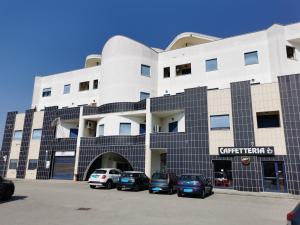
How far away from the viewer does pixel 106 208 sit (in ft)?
38.7

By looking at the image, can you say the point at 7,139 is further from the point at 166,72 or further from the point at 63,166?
the point at 166,72

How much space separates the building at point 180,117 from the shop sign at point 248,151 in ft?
0.29

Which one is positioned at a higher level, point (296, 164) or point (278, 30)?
point (278, 30)

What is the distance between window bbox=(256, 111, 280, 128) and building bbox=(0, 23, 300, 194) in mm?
83

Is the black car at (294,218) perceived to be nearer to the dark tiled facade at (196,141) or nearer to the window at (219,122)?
the dark tiled facade at (196,141)

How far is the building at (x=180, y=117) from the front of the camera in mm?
21016

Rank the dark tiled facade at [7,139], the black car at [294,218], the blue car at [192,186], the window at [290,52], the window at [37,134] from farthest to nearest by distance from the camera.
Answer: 1. the dark tiled facade at [7,139]
2. the window at [37,134]
3. the window at [290,52]
4. the blue car at [192,186]
5. the black car at [294,218]

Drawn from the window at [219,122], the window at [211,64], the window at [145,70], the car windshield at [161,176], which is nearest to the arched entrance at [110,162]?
the window at [145,70]

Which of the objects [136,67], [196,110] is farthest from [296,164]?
[136,67]

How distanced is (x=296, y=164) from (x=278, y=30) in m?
13.9

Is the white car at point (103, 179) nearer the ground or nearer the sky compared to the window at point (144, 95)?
nearer the ground

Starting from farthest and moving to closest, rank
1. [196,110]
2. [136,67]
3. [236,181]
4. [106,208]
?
1. [136,67]
2. [196,110]
3. [236,181]
4. [106,208]

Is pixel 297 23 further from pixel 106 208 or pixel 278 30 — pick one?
pixel 106 208

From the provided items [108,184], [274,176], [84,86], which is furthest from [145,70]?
[274,176]
